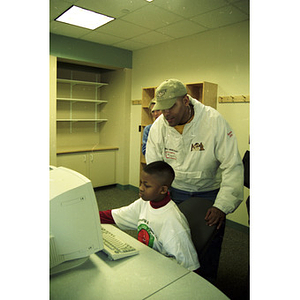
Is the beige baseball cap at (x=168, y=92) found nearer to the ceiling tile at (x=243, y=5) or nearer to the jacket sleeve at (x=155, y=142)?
the jacket sleeve at (x=155, y=142)

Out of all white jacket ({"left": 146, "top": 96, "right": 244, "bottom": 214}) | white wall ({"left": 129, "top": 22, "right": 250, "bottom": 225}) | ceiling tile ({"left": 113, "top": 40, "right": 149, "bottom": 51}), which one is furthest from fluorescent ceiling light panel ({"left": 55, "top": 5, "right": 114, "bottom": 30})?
white jacket ({"left": 146, "top": 96, "right": 244, "bottom": 214})

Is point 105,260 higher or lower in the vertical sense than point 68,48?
lower

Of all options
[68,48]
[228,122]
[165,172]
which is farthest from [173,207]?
[68,48]

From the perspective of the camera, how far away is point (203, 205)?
3.24 ft

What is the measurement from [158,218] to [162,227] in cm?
4

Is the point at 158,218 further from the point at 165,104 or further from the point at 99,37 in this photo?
the point at 99,37

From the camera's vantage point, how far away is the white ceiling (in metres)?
0.63

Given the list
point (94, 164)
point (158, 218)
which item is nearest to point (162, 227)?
point (158, 218)

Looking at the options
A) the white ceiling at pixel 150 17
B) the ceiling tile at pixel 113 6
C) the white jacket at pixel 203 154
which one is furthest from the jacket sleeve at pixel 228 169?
the ceiling tile at pixel 113 6

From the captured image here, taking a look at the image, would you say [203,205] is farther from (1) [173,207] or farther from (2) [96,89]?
(2) [96,89]

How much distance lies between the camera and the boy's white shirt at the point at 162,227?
2.70 ft
